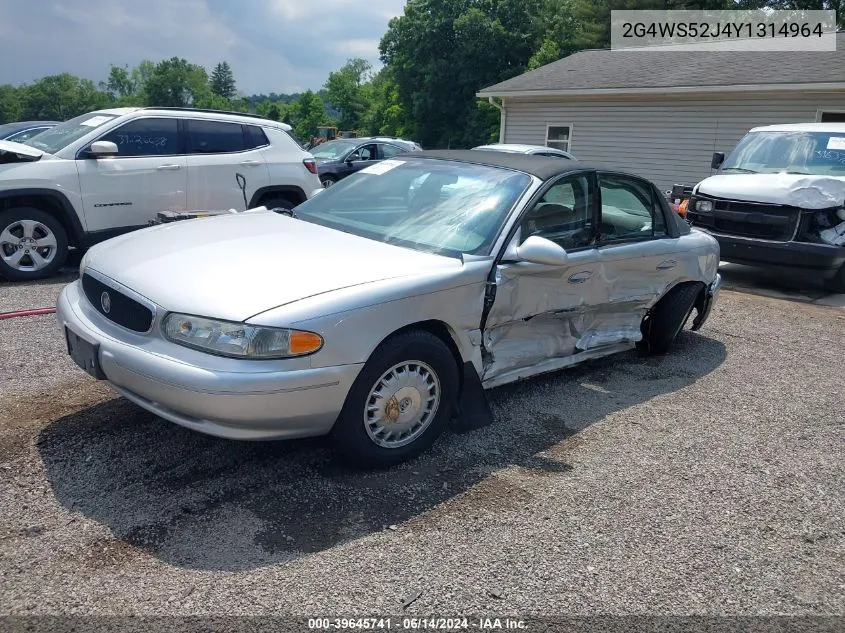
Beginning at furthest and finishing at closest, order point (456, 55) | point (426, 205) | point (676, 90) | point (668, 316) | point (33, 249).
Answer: point (456, 55) → point (676, 90) → point (33, 249) → point (668, 316) → point (426, 205)

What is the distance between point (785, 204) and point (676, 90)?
8280 mm

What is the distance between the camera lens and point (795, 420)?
4.70m

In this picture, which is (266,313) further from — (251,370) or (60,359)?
(60,359)

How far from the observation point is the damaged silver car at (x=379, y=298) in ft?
10.3

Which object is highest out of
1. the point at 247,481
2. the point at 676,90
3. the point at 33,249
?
the point at 676,90

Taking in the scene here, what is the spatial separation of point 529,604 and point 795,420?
9.49ft

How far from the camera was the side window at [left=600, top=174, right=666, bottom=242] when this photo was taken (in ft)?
16.2

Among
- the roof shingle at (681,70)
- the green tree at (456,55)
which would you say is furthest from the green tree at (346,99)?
the roof shingle at (681,70)

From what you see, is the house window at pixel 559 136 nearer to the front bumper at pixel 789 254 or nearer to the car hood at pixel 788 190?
the car hood at pixel 788 190

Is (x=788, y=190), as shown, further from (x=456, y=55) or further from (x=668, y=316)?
(x=456, y=55)

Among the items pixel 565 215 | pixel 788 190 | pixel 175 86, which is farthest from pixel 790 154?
pixel 175 86

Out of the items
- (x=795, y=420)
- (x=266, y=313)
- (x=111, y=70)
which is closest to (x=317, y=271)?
(x=266, y=313)

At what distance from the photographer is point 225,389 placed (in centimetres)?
301

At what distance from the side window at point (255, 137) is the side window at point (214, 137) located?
0.07m
